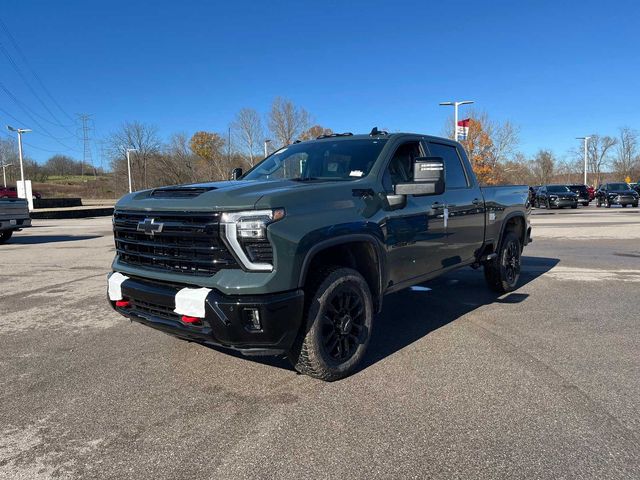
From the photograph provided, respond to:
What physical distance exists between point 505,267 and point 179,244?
4722mm

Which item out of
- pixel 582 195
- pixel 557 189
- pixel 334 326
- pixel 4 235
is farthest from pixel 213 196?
pixel 582 195

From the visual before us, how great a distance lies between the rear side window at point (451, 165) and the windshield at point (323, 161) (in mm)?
965

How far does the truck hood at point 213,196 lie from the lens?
318 centimetres

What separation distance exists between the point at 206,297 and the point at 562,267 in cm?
774

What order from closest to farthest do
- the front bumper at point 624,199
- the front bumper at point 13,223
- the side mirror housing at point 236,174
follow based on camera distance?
the side mirror housing at point 236,174
the front bumper at point 13,223
the front bumper at point 624,199

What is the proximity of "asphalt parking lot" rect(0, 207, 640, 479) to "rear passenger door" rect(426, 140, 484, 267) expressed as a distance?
794 millimetres

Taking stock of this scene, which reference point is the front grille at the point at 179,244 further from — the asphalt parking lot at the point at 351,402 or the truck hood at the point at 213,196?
the asphalt parking lot at the point at 351,402

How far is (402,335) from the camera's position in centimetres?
481

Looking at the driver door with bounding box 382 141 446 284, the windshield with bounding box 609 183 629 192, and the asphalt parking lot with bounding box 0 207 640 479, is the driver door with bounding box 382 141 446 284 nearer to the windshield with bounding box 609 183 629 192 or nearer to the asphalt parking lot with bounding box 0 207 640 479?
the asphalt parking lot with bounding box 0 207 640 479

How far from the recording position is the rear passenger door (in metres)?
5.08

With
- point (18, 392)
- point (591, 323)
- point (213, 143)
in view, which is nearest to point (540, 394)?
point (591, 323)

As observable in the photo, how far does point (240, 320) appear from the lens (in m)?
3.08

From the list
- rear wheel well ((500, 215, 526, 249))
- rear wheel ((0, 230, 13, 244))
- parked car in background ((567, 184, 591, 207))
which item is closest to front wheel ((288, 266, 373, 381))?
rear wheel well ((500, 215, 526, 249))

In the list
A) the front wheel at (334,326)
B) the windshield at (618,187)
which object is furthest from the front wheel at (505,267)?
the windshield at (618,187)
